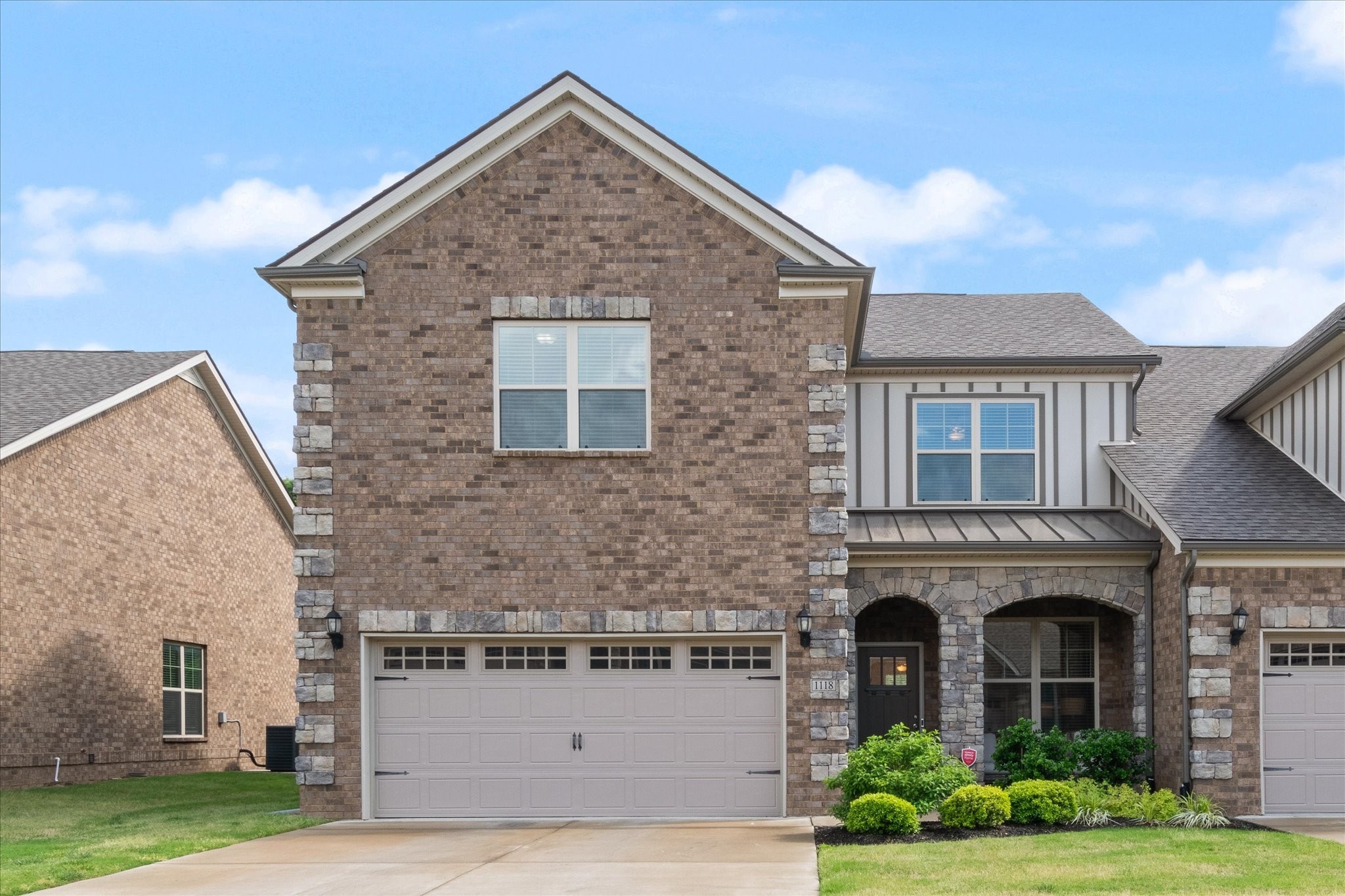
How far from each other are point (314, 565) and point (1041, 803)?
8.63 meters

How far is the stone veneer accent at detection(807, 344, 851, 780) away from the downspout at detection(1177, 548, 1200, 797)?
4021 millimetres

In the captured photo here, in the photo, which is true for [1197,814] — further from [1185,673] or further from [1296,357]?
[1296,357]

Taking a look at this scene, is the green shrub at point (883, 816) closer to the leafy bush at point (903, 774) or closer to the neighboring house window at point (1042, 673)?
the leafy bush at point (903, 774)

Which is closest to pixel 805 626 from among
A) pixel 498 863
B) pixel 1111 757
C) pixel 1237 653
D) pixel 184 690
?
pixel 1111 757

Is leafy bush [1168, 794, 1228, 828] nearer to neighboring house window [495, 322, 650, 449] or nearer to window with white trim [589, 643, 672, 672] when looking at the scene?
window with white trim [589, 643, 672, 672]

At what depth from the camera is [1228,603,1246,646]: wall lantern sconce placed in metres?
15.9

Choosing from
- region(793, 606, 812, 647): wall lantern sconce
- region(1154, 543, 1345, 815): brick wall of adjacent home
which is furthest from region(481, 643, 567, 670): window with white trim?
region(1154, 543, 1345, 815): brick wall of adjacent home

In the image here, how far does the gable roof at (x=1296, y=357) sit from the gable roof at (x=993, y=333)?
1.44 meters

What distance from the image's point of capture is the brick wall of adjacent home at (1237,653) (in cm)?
1591

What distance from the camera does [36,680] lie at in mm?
20906

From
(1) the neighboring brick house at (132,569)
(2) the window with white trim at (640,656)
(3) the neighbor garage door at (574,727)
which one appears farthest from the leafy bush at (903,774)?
(1) the neighboring brick house at (132,569)

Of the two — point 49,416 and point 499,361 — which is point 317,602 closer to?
point 499,361

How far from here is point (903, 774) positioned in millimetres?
14164

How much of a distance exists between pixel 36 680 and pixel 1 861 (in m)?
8.69
